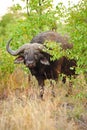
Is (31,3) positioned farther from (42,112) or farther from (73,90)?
(42,112)

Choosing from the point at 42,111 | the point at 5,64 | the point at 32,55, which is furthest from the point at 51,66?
the point at 42,111

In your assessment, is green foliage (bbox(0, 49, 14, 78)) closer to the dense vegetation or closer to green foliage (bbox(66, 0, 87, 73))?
the dense vegetation

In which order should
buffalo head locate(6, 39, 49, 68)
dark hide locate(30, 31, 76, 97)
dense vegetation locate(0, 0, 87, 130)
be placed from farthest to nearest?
dark hide locate(30, 31, 76, 97) < buffalo head locate(6, 39, 49, 68) < dense vegetation locate(0, 0, 87, 130)

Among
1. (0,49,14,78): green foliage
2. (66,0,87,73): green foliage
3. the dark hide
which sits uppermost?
(66,0,87,73): green foliage

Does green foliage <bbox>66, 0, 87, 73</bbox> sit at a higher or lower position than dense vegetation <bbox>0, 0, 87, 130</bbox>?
higher

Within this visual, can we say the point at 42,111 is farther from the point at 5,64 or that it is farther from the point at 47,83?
the point at 5,64

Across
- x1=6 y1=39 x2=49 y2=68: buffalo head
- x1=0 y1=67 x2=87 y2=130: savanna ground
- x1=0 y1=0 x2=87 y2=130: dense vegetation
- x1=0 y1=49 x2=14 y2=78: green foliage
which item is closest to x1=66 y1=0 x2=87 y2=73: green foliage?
x1=0 y1=0 x2=87 y2=130: dense vegetation

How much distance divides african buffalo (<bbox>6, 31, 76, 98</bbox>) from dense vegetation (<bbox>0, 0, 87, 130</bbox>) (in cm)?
29

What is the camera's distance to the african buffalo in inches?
426

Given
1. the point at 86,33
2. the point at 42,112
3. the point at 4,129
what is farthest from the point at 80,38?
the point at 4,129

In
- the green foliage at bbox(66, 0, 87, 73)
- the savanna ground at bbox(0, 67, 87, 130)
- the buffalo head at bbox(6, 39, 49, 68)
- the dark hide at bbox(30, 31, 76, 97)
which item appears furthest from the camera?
the dark hide at bbox(30, 31, 76, 97)

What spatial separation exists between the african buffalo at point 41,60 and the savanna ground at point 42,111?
0.94 ft

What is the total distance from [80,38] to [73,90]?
319 cm

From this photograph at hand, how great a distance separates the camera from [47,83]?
460 inches
